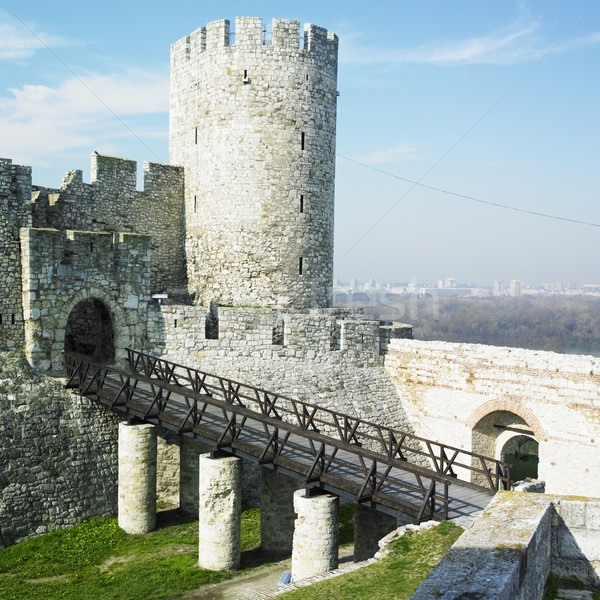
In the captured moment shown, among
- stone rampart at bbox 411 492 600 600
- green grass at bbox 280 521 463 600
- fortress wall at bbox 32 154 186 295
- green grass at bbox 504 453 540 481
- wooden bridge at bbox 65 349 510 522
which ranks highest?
fortress wall at bbox 32 154 186 295

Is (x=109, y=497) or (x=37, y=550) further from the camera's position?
(x=109, y=497)

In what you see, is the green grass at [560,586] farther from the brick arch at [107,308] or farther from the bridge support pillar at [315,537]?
the brick arch at [107,308]

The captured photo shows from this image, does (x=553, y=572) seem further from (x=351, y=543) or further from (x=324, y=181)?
(x=324, y=181)

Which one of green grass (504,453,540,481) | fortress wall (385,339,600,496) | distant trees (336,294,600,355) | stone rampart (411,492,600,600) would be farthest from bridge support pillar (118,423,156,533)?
distant trees (336,294,600,355)

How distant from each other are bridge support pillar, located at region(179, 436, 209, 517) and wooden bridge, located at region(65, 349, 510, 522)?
832 mm

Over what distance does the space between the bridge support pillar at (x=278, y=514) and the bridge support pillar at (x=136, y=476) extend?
2182 millimetres

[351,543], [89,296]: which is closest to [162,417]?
[89,296]

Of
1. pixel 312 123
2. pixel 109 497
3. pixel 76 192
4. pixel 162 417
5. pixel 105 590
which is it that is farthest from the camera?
pixel 312 123

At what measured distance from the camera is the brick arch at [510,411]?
13.4m

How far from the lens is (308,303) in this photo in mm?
17094

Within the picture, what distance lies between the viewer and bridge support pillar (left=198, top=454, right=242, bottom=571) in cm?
1090

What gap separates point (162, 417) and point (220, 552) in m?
2.57

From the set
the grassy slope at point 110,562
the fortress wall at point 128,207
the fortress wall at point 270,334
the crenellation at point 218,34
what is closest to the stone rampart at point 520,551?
the grassy slope at point 110,562

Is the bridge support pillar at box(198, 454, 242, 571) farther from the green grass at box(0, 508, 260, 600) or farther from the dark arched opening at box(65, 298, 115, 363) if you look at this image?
the dark arched opening at box(65, 298, 115, 363)
